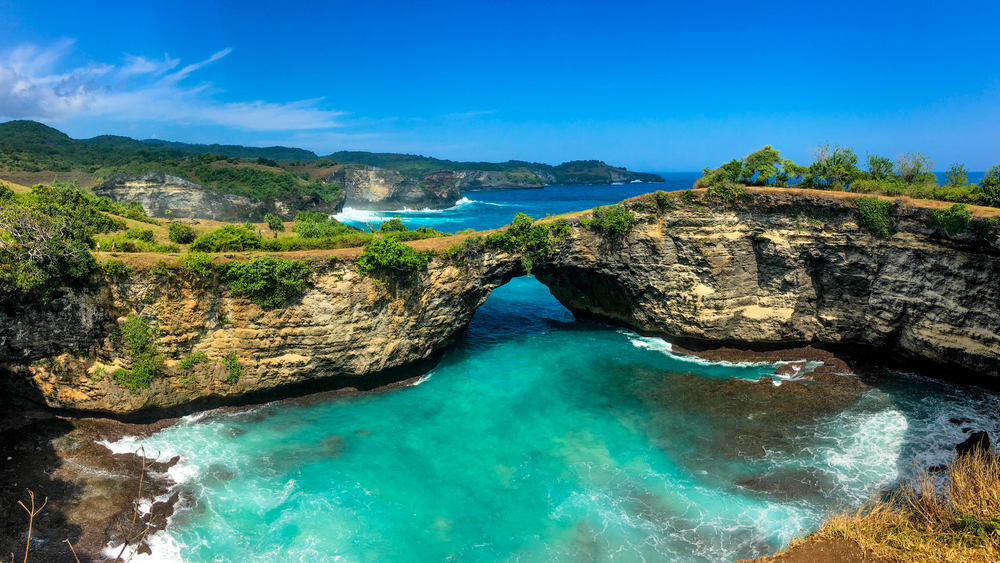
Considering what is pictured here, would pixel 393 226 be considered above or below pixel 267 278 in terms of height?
above

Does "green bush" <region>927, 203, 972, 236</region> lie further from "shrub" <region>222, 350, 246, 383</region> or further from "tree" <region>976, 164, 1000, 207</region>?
"shrub" <region>222, 350, 246, 383</region>

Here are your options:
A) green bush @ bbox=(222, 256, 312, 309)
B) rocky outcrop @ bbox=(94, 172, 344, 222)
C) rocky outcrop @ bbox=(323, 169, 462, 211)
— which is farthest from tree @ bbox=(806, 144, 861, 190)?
rocky outcrop @ bbox=(323, 169, 462, 211)

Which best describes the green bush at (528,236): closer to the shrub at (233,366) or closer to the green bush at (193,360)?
the shrub at (233,366)

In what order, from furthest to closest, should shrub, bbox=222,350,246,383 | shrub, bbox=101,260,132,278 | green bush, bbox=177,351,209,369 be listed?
shrub, bbox=222,350,246,383, green bush, bbox=177,351,209,369, shrub, bbox=101,260,132,278

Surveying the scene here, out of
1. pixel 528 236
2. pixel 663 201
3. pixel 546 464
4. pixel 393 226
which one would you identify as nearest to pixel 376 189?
pixel 393 226

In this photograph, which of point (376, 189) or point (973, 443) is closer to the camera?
point (973, 443)

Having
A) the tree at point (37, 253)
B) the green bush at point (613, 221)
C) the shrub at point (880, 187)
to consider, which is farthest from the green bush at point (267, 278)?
the shrub at point (880, 187)

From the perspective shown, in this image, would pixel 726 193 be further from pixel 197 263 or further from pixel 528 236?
pixel 197 263
